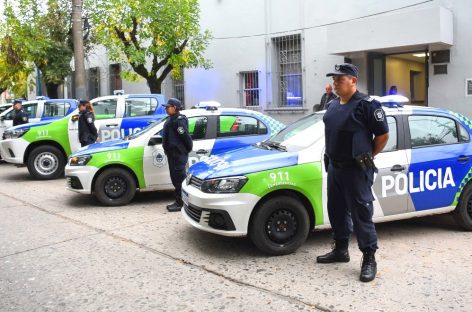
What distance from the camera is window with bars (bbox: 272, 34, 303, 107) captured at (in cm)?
1493

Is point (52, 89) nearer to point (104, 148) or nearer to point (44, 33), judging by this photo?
point (44, 33)

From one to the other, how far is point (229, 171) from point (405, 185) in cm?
188

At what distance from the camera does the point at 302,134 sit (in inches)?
220

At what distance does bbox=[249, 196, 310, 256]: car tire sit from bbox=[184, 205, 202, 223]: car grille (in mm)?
551

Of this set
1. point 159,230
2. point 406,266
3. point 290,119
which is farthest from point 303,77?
point 406,266

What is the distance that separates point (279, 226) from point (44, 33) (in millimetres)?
15666

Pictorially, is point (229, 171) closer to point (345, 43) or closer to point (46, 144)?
point (46, 144)

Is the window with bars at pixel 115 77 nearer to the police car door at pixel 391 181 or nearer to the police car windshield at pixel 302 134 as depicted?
the police car windshield at pixel 302 134

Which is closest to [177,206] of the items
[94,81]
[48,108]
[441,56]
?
[48,108]

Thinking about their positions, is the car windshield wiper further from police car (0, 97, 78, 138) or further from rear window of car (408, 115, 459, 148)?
police car (0, 97, 78, 138)

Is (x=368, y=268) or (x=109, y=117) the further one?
(x=109, y=117)

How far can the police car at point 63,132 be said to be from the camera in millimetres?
10445

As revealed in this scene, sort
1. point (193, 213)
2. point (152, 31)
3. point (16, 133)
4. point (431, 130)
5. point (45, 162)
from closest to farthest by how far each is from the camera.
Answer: point (193, 213), point (431, 130), point (16, 133), point (45, 162), point (152, 31)

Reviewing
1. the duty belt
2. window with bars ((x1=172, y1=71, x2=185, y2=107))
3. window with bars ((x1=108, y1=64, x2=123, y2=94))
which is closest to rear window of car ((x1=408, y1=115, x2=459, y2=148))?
the duty belt
